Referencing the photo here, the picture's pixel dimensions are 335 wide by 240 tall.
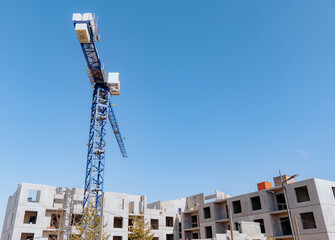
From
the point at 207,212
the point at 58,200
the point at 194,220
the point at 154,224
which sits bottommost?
the point at 154,224

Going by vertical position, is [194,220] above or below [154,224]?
above

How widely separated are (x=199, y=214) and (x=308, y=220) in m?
18.1

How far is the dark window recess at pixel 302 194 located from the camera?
3694cm

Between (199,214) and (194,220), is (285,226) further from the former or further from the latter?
(194,220)

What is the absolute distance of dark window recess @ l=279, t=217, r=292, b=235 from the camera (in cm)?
3819

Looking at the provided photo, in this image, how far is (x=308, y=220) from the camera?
35.2 metres

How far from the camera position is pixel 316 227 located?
110ft

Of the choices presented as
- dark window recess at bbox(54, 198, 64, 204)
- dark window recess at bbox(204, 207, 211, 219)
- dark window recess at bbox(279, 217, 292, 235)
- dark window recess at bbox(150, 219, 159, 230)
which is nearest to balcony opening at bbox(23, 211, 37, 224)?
dark window recess at bbox(54, 198, 64, 204)

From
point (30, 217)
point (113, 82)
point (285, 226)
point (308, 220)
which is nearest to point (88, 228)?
point (30, 217)

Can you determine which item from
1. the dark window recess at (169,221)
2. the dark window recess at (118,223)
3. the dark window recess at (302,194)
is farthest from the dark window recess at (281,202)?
the dark window recess at (118,223)

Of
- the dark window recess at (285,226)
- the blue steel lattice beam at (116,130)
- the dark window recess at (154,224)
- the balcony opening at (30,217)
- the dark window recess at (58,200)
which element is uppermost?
the blue steel lattice beam at (116,130)

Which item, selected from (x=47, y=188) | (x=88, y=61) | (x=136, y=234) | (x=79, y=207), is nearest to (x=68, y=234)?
(x=79, y=207)

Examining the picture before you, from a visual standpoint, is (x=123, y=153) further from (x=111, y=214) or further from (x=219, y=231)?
(x=219, y=231)

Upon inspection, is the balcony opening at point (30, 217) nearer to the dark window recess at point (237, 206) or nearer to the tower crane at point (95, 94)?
the tower crane at point (95, 94)
